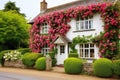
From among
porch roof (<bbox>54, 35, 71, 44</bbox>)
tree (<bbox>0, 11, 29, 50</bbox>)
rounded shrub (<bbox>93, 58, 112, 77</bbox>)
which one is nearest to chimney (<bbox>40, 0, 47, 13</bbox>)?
tree (<bbox>0, 11, 29, 50</bbox>)

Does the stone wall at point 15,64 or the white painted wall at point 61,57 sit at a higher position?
the white painted wall at point 61,57

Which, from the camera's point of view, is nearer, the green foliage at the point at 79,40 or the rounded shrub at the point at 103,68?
the rounded shrub at the point at 103,68

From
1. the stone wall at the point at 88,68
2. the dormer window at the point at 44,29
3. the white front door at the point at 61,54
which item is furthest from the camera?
the dormer window at the point at 44,29

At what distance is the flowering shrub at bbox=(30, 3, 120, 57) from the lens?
2131 cm

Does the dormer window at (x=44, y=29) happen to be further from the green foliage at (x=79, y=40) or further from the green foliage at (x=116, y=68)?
the green foliage at (x=116, y=68)

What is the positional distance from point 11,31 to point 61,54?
11.6m

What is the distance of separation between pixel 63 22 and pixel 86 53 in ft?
16.2

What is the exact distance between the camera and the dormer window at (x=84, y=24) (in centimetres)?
2372

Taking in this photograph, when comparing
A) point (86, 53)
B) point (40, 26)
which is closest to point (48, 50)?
point (40, 26)

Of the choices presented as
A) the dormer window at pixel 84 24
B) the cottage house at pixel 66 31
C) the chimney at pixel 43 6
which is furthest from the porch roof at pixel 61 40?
the chimney at pixel 43 6

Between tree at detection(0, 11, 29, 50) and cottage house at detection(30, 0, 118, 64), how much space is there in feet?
20.0

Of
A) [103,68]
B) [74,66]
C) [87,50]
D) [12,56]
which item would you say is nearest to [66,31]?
[87,50]

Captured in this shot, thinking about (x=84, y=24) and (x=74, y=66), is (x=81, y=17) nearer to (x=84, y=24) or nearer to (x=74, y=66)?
(x=84, y=24)

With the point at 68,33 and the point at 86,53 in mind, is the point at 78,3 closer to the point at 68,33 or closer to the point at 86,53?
the point at 68,33
